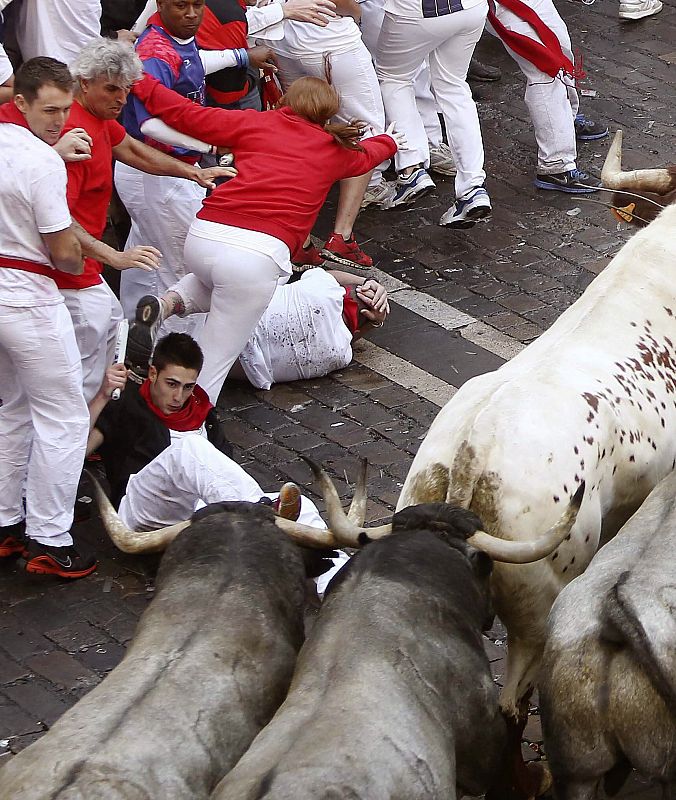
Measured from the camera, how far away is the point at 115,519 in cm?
549

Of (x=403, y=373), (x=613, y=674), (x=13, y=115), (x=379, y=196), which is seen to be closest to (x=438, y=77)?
(x=379, y=196)

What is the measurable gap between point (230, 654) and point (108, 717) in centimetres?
56

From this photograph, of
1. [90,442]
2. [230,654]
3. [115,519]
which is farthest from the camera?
[90,442]

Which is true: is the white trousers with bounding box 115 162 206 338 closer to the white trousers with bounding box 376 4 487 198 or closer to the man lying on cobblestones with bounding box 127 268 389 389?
the man lying on cobblestones with bounding box 127 268 389 389

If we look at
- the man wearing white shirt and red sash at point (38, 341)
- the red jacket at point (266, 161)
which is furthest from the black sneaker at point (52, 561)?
the red jacket at point (266, 161)

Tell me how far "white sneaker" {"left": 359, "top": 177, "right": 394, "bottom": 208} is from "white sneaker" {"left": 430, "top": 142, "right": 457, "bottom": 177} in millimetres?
712

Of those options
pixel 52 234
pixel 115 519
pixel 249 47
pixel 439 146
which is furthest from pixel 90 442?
pixel 439 146

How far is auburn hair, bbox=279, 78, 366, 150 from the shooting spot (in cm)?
804

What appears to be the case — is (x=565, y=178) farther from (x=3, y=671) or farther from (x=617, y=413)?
(x=3, y=671)

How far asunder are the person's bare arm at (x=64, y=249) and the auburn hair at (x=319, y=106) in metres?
1.92

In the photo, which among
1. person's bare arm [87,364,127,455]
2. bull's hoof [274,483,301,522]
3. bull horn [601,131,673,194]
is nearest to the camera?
bull's hoof [274,483,301,522]

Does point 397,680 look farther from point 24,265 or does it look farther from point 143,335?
point 143,335

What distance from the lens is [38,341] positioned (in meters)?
6.72

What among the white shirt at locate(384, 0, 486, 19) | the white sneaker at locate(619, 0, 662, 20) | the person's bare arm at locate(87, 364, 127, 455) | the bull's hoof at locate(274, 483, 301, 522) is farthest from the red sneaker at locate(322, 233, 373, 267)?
the white sneaker at locate(619, 0, 662, 20)
